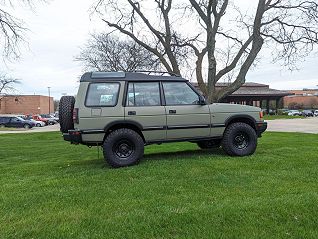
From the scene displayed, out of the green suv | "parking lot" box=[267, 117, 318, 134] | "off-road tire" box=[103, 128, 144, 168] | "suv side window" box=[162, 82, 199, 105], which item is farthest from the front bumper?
"parking lot" box=[267, 117, 318, 134]

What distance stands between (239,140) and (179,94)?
72.6 inches

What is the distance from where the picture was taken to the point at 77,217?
4281 millimetres

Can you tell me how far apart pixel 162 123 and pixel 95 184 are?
2.30m

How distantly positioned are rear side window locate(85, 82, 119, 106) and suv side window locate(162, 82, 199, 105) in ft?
3.74

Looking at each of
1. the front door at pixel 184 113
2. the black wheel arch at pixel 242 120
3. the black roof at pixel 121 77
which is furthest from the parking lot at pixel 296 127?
the black roof at pixel 121 77

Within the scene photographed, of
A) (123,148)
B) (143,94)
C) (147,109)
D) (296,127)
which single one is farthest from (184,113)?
(296,127)

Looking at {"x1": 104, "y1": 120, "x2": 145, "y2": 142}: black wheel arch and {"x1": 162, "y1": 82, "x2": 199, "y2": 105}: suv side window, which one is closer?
{"x1": 104, "y1": 120, "x2": 145, "y2": 142}: black wheel arch

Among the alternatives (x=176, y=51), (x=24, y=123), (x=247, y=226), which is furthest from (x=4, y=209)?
(x=24, y=123)

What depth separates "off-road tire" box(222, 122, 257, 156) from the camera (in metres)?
8.18

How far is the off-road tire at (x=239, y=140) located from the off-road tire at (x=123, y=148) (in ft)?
6.76

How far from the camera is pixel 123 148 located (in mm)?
7477

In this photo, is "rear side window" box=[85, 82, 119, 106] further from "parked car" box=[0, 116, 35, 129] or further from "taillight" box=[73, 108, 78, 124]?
"parked car" box=[0, 116, 35, 129]

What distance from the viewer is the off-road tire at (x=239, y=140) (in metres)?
8.18

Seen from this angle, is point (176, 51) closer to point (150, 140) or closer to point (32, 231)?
point (150, 140)
